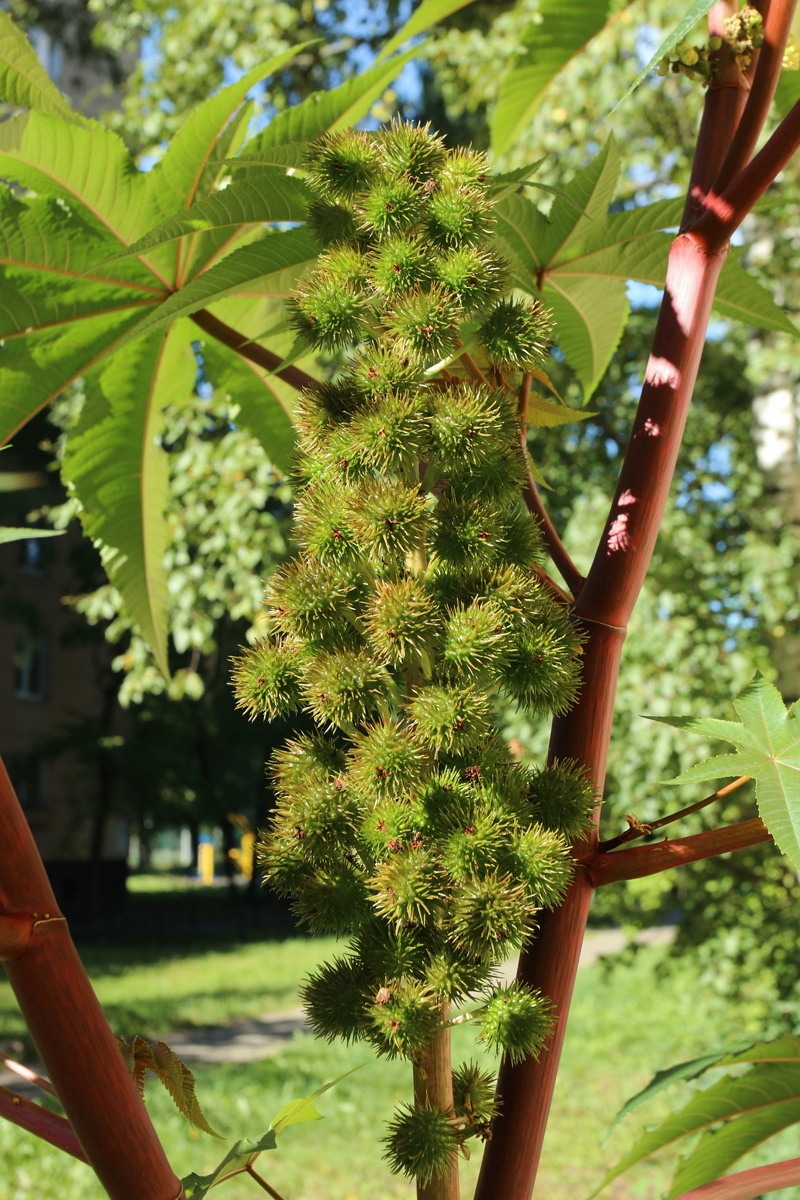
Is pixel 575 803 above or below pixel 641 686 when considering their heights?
below

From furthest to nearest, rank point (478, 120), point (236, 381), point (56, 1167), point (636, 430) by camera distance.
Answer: point (478, 120), point (56, 1167), point (236, 381), point (636, 430)

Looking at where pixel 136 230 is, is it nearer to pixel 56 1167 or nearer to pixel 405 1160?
pixel 405 1160

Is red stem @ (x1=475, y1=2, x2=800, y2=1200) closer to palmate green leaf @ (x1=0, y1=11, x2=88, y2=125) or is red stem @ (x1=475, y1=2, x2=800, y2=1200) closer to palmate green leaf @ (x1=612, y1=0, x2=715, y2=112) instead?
palmate green leaf @ (x1=612, y1=0, x2=715, y2=112)

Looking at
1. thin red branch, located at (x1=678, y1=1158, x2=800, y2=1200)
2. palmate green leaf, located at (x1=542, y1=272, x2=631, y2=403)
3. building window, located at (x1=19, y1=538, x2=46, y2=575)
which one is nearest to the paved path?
palmate green leaf, located at (x1=542, y1=272, x2=631, y2=403)

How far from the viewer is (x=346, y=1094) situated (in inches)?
301

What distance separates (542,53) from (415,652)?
28.0 inches

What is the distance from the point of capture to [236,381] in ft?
3.32

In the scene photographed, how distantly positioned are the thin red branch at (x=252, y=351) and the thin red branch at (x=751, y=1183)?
0.55 m

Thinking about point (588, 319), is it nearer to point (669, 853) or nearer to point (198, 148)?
point (198, 148)

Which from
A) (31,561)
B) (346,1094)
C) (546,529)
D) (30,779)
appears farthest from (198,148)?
(30,779)

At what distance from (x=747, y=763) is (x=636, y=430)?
208mm

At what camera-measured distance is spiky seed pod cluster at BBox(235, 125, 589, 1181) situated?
476 mm

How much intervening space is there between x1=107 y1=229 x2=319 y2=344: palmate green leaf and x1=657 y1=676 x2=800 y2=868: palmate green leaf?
14.5 inches

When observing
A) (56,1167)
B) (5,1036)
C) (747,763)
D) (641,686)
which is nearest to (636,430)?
(747,763)
